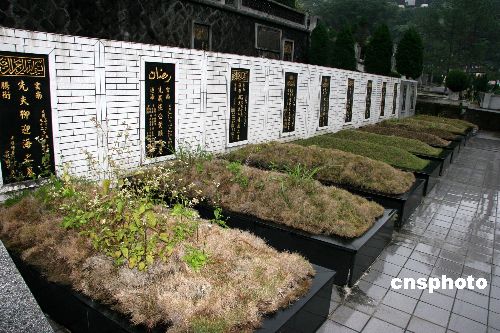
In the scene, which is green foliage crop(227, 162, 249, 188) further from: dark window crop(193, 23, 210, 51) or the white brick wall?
dark window crop(193, 23, 210, 51)

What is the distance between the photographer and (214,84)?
8773 millimetres

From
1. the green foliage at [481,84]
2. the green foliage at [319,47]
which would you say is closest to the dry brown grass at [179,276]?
the green foliage at [319,47]

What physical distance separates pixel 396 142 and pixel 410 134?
2.72 meters

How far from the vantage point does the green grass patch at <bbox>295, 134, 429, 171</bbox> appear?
A: 32.3 feet

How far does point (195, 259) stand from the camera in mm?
3881

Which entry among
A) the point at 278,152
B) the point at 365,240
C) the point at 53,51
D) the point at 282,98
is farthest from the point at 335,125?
the point at 53,51

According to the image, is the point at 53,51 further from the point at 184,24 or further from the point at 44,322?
the point at 184,24

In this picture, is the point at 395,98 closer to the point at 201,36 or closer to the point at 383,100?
the point at 383,100

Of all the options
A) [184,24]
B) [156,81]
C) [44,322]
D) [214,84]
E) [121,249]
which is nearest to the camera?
[44,322]

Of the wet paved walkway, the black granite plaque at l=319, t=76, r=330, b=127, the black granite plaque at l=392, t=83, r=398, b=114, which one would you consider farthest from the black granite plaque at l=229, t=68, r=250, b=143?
the black granite plaque at l=392, t=83, r=398, b=114

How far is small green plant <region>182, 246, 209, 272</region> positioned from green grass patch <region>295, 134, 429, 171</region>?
6921 millimetres

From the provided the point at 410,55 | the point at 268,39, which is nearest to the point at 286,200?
the point at 268,39

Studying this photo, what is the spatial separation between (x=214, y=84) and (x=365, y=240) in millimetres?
5119

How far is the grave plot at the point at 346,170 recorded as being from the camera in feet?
24.5
